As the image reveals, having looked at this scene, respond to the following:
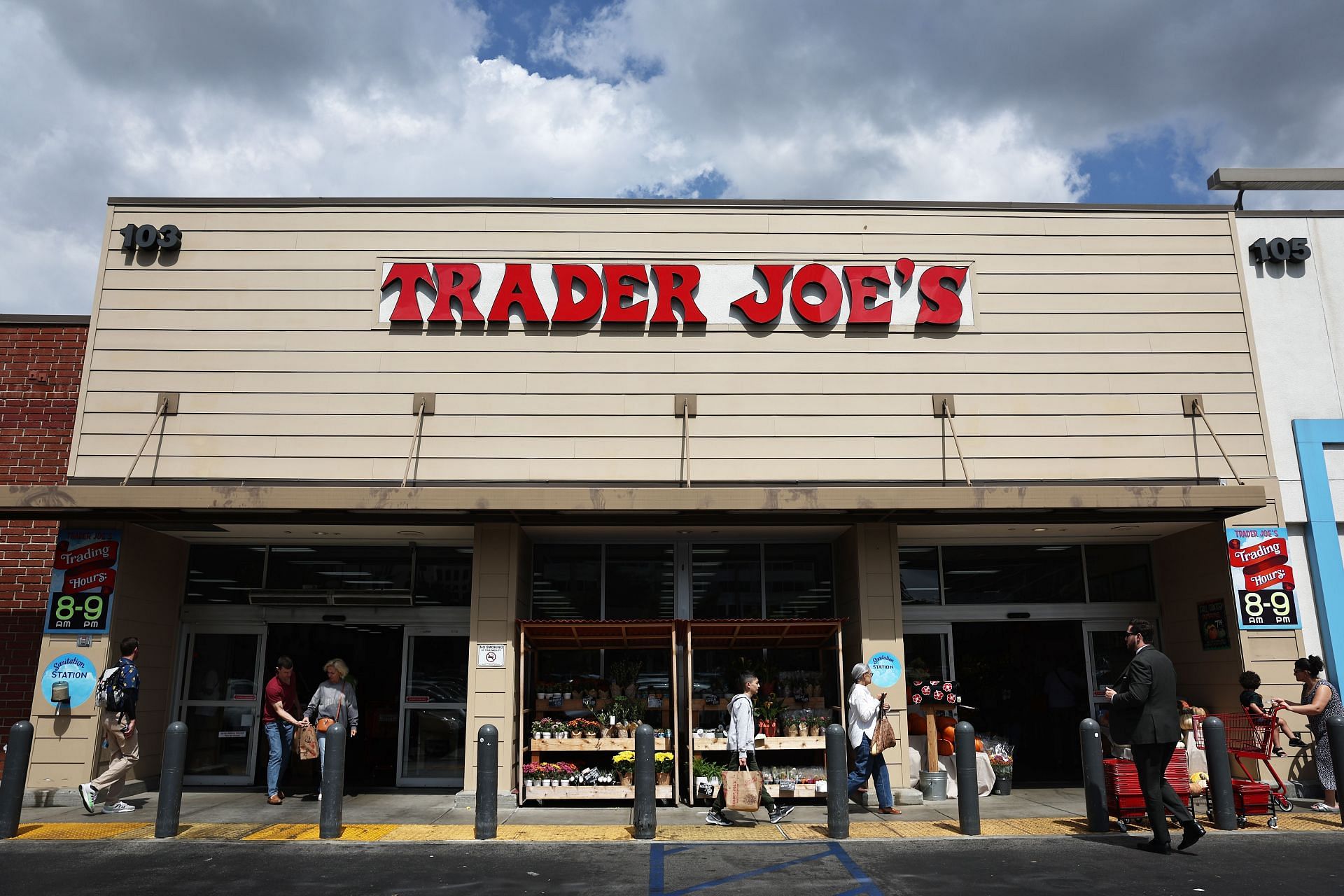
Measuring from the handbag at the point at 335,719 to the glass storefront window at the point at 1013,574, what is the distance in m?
8.36

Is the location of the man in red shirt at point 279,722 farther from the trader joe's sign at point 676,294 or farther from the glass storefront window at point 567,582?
the trader joe's sign at point 676,294

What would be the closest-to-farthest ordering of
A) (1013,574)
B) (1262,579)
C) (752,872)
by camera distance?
(752,872) < (1262,579) < (1013,574)

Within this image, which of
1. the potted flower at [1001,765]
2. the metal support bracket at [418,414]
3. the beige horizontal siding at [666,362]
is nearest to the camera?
the potted flower at [1001,765]

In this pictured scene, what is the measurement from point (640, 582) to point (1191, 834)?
7.37 m

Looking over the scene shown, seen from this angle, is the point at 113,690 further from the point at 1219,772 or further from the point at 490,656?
the point at 1219,772

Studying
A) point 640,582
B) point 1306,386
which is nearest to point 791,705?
point 640,582

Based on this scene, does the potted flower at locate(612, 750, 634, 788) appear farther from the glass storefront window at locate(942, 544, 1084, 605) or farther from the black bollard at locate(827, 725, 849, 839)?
the glass storefront window at locate(942, 544, 1084, 605)

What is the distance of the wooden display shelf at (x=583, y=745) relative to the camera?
11.8 meters

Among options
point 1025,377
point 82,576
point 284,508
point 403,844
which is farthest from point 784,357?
point 82,576

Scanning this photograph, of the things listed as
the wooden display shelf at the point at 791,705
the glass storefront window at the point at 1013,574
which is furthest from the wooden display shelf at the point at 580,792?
the glass storefront window at the point at 1013,574

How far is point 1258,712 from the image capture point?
10.9 m

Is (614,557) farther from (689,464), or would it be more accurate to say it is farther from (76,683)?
(76,683)

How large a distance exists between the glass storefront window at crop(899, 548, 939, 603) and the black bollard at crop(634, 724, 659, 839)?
5550mm

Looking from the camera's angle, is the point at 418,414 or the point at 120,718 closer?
the point at 120,718
